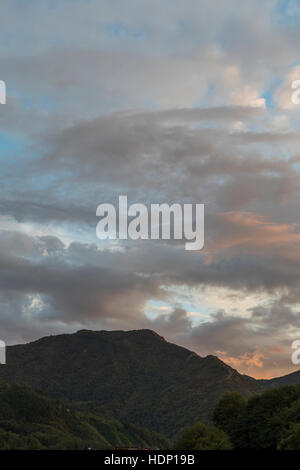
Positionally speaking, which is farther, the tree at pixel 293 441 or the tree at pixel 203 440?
the tree at pixel 203 440

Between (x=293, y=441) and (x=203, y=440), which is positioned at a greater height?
(x=293, y=441)

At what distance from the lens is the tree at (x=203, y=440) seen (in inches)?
7146

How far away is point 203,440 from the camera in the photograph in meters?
184

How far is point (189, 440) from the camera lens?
190 m

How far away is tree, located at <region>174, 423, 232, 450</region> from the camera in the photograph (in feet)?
595

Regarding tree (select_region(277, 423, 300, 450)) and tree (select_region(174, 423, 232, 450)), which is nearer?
tree (select_region(277, 423, 300, 450))

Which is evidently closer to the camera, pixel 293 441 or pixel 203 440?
pixel 293 441
